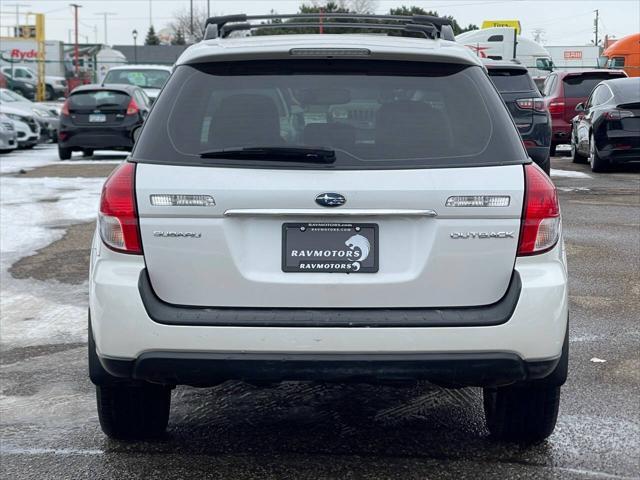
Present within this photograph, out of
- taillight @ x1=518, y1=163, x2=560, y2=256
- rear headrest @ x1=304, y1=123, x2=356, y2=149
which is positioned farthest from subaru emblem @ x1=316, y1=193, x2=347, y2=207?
taillight @ x1=518, y1=163, x2=560, y2=256

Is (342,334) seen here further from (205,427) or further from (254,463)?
(205,427)

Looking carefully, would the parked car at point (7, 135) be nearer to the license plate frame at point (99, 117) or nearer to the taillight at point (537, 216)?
the license plate frame at point (99, 117)

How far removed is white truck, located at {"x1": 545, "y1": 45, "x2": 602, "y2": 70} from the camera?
48375 millimetres

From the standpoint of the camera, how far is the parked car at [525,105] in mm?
13672

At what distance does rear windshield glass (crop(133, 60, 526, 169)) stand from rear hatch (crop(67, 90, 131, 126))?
657 inches

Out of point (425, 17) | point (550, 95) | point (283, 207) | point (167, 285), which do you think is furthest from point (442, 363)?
point (550, 95)

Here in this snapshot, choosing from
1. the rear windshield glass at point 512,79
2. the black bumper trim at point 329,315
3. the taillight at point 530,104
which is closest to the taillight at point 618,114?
the rear windshield glass at point 512,79

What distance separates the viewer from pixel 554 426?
4379 mm

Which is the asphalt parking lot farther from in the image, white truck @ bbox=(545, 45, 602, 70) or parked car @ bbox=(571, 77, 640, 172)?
white truck @ bbox=(545, 45, 602, 70)

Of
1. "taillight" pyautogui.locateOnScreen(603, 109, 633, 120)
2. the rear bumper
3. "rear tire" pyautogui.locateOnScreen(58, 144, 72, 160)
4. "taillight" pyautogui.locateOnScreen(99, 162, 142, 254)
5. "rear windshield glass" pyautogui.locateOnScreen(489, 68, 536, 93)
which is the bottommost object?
"rear tire" pyautogui.locateOnScreen(58, 144, 72, 160)

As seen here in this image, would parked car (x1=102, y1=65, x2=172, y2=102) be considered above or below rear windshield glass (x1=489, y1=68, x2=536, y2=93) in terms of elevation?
below

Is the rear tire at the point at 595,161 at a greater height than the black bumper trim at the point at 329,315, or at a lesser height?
lesser

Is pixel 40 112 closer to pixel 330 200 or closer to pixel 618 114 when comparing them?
pixel 618 114

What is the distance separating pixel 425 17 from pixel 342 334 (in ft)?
7.33
